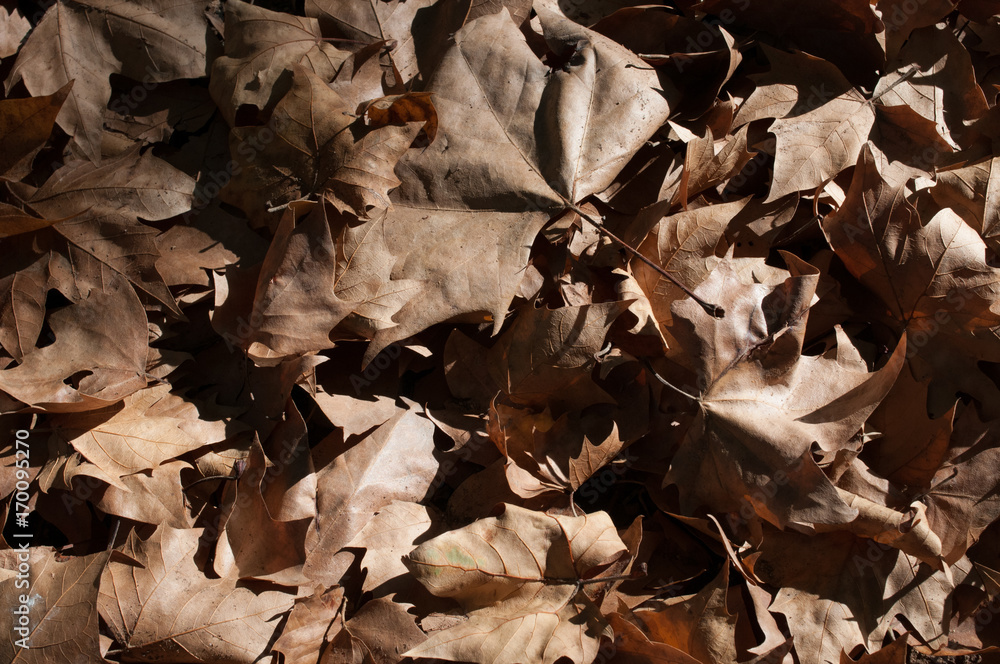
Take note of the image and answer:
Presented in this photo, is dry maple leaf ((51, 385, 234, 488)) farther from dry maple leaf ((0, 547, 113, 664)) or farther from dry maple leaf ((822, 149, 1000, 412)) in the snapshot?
dry maple leaf ((822, 149, 1000, 412))

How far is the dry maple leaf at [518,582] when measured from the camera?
158 cm

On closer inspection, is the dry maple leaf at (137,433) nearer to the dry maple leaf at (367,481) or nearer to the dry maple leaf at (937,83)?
the dry maple leaf at (367,481)

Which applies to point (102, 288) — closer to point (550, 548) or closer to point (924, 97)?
point (550, 548)

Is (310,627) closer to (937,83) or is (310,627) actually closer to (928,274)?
(928,274)

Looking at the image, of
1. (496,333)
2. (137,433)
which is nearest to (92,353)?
(137,433)

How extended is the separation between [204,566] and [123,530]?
27 cm

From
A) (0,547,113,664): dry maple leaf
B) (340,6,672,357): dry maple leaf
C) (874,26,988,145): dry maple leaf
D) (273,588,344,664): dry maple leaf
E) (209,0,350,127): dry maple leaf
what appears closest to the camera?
(0,547,113,664): dry maple leaf

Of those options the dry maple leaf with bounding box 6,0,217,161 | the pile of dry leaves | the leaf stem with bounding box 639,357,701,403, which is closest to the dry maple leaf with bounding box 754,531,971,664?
the pile of dry leaves

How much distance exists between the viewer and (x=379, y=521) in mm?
1735

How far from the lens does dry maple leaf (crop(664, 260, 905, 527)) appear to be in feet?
5.43

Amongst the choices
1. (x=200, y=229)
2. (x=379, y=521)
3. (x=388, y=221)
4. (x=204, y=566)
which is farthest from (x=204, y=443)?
(x=388, y=221)

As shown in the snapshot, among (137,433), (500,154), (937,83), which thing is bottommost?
(137,433)

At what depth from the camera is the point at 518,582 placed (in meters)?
1.64

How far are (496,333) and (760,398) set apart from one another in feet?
2.40
